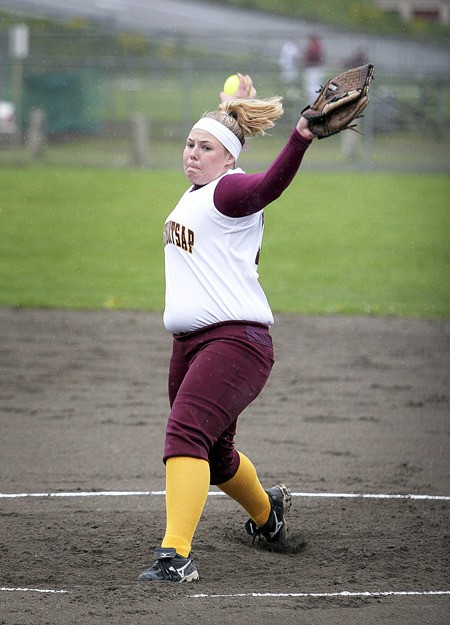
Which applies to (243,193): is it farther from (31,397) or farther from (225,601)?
(31,397)

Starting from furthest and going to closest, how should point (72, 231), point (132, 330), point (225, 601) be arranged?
point (72, 231), point (132, 330), point (225, 601)

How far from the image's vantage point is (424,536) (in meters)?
5.02

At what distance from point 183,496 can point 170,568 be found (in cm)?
29

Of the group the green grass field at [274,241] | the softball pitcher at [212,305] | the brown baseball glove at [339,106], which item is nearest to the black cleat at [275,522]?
the softball pitcher at [212,305]

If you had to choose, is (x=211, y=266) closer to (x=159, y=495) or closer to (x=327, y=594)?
(x=327, y=594)

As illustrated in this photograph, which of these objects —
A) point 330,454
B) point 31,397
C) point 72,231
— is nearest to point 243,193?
point 330,454

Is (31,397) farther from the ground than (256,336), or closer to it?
closer to it

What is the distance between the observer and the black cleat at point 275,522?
4887 mm

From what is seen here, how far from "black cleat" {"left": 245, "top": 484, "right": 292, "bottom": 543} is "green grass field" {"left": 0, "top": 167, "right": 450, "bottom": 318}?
609 cm

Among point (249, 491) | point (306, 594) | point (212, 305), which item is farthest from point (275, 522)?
point (212, 305)

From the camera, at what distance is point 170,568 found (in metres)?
4.16

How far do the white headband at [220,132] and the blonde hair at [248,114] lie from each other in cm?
5

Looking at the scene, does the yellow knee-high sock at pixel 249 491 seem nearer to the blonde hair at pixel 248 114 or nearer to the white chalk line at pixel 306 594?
the white chalk line at pixel 306 594

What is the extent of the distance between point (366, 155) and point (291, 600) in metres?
19.3
